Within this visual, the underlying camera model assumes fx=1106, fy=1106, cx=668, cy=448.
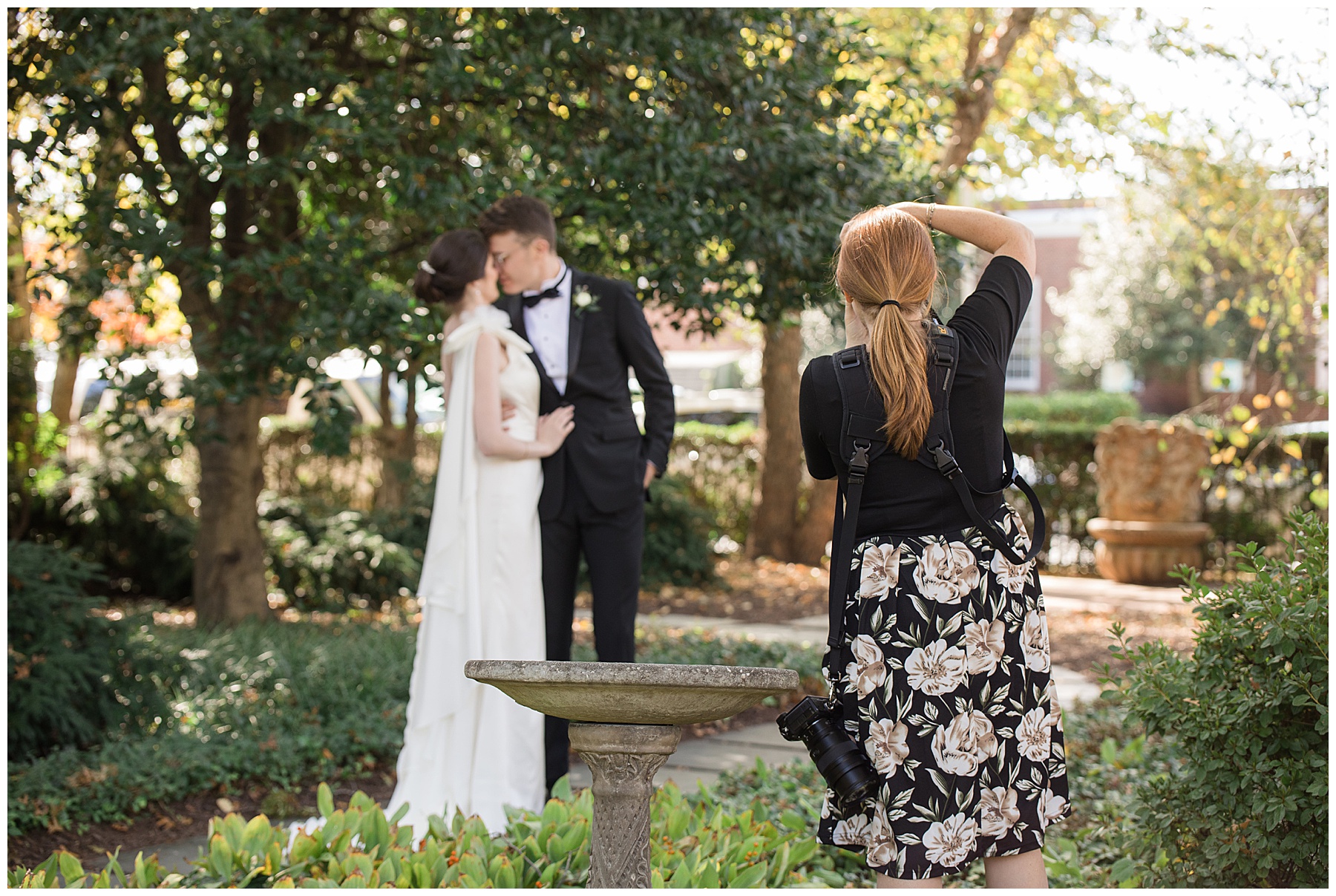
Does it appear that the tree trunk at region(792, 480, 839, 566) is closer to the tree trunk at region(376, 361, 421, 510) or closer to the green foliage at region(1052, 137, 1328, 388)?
the green foliage at region(1052, 137, 1328, 388)

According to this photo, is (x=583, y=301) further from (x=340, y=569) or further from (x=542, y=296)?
(x=340, y=569)

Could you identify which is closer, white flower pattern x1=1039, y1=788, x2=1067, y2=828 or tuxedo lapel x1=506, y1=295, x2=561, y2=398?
white flower pattern x1=1039, y1=788, x2=1067, y2=828

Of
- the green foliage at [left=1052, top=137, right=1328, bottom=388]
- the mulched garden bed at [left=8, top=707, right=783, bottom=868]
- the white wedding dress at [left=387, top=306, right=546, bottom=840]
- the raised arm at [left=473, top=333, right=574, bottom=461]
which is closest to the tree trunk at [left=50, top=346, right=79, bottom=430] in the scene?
the mulched garden bed at [left=8, top=707, right=783, bottom=868]

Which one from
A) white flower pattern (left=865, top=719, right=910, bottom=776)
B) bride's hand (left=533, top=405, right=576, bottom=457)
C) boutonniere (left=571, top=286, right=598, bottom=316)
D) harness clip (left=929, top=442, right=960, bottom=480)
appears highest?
boutonniere (left=571, top=286, right=598, bottom=316)

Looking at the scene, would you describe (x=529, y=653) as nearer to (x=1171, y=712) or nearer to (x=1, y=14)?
(x=1171, y=712)

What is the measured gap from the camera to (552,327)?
4.05 m

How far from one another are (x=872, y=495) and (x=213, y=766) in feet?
9.95

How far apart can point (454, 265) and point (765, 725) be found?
9.79ft

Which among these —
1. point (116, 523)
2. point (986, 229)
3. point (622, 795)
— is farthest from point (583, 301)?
point (116, 523)

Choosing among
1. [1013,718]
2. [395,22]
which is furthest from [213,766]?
[395,22]

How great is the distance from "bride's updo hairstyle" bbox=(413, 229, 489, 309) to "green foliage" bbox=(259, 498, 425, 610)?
4911 millimetres

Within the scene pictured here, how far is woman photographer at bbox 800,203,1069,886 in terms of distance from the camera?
7.09 ft

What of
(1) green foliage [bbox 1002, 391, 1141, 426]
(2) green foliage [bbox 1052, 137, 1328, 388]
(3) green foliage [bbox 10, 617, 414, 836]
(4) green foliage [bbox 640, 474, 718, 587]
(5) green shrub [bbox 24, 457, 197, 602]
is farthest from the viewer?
(1) green foliage [bbox 1002, 391, 1141, 426]

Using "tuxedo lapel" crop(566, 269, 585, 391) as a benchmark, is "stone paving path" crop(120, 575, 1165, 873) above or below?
below
